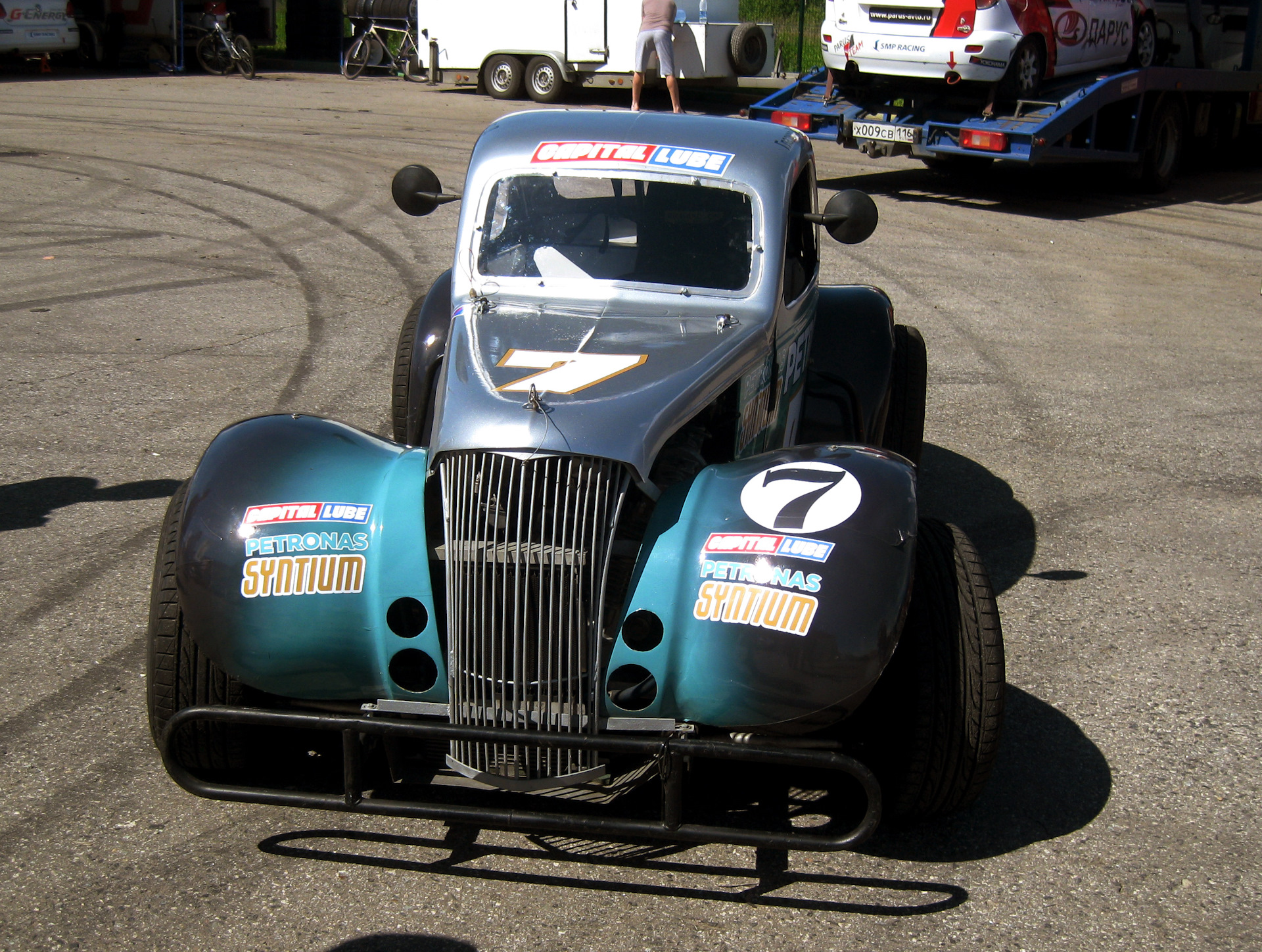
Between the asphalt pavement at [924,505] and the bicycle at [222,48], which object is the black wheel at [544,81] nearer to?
the bicycle at [222,48]

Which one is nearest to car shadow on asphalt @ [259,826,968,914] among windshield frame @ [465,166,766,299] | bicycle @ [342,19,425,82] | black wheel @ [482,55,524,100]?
windshield frame @ [465,166,766,299]

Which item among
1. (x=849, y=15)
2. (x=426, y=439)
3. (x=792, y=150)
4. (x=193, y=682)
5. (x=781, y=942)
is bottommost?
(x=781, y=942)

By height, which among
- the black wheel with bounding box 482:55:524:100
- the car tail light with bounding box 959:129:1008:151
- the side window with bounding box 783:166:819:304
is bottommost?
the side window with bounding box 783:166:819:304

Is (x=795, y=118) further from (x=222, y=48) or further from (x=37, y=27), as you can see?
(x=37, y=27)

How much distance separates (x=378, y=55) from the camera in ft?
81.2

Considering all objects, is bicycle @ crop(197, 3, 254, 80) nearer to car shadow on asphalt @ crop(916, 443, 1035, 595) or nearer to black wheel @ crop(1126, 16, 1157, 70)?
black wheel @ crop(1126, 16, 1157, 70)

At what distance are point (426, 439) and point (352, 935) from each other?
2.23m

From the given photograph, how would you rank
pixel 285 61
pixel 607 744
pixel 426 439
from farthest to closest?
1. pixel 285 61
2. pixel 426 439
3. pixel 607 744

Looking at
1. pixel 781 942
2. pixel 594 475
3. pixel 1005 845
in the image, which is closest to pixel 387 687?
pixel 594 475

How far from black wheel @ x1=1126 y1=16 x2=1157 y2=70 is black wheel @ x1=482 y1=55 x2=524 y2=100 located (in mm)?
10764

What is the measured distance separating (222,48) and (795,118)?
48.4 ft

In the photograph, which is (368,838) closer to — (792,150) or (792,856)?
(792,856)

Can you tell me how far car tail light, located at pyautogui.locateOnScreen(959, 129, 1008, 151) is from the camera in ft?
39.0

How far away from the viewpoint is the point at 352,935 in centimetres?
287
